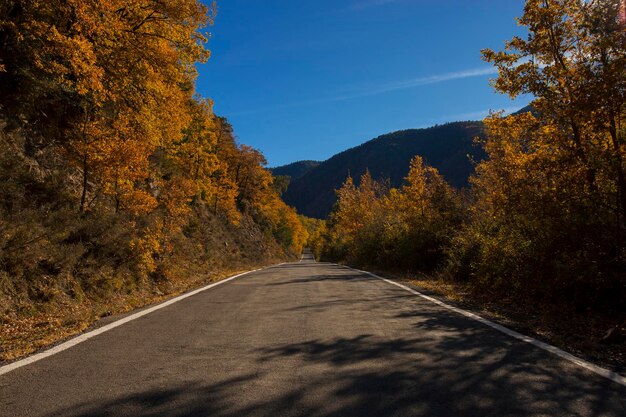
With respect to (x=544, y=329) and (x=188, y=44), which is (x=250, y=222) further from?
(x=544, y=329)

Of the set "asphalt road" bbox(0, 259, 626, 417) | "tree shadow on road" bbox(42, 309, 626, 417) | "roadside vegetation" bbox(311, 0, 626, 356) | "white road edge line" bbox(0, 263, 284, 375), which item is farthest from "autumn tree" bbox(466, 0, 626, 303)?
"white road edge line" bbox(0, 263, 284, 375)

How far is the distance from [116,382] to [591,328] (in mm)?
6362

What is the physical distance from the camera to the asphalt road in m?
3.31

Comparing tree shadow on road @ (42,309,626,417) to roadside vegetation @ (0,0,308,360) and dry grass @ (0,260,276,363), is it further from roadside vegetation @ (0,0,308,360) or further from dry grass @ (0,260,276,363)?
roadside vegetation @ (0,0,308,360)

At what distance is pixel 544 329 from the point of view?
252 inches

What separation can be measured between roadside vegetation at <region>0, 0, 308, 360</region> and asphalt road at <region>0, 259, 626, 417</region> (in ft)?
8.41

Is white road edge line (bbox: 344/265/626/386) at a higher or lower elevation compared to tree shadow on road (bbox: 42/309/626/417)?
lower

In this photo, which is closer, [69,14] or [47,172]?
[69,14]

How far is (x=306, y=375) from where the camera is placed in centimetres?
407

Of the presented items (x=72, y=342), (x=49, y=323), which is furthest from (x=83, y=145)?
(x=72, y=342)

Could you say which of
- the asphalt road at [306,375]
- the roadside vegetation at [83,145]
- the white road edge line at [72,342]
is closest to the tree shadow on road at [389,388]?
the asphalt road at [306,375]

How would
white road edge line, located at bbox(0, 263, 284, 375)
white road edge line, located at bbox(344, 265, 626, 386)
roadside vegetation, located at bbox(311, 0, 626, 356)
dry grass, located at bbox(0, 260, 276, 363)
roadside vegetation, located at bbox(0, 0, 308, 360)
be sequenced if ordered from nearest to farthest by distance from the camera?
white road edge line, located at bbox(344, 265, 626, 386) < white road edge line, located at bbox(0, 263, 284, 375) < dry grass, located at bbox(0, 260, 276, 363) < roadside vegetation, located at bbox(311, 0, 626, 356) < roadside vegetation, located at bbox(0, 0, 308, 360)

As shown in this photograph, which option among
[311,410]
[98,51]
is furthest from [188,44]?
[311,410]

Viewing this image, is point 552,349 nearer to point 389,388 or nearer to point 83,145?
point 389,388
